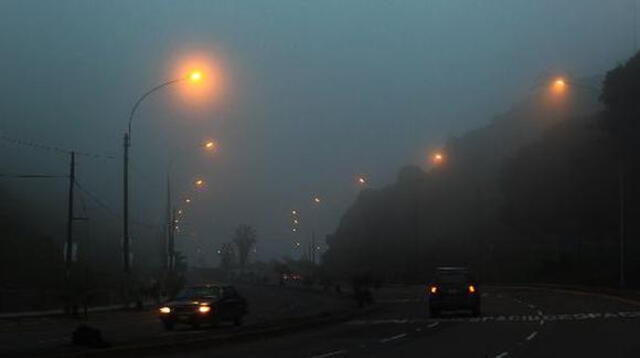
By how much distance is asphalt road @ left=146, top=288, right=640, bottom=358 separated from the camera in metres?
21.9

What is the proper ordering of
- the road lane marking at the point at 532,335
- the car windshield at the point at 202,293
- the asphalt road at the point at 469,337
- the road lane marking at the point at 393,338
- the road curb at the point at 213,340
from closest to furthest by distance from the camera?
the road curb at the point at 213,340 → the asphalt road at the point at 469,337 → the road lane marking at the point at 532,335 → the road lane marking at the point at 393,338 → the car windshield at the point at 202,293

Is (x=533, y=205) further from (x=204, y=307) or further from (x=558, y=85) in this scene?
(x=204, y=307)

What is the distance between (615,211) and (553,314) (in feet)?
145

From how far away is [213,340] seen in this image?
83.9 feet

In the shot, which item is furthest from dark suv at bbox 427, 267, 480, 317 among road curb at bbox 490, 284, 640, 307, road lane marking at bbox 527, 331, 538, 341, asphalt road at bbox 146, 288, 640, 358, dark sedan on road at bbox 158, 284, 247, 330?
road lane marking at bbox 527, 331, 538, 341

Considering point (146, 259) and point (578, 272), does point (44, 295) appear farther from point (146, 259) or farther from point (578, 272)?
point (146, 259)

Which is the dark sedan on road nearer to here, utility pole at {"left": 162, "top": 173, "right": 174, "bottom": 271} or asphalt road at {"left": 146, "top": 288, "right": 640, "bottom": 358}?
asphalt road at {"left": 146, "top": 288, "right": 640, "bottom": 358}

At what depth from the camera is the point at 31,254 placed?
317 ft

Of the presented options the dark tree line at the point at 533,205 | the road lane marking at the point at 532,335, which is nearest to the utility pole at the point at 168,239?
the dark tree line at the point at 533,205

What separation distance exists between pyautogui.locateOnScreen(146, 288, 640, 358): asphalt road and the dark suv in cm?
69

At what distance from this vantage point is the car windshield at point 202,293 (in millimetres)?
34875

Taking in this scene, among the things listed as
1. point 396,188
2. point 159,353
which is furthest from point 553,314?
point 396,188

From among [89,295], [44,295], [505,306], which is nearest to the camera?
[505,306]

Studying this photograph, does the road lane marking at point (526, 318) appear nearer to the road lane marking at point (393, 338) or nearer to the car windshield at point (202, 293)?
the car windshield at point (202, 293)
